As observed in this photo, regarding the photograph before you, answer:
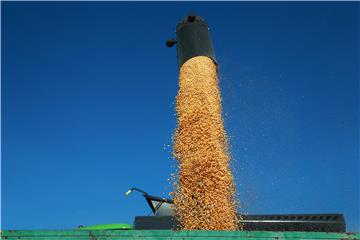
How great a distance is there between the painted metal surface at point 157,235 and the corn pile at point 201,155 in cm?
194

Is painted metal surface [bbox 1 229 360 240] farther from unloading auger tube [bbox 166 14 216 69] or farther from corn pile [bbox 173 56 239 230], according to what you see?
unloading auger tube [bbox 166 14 216 69]

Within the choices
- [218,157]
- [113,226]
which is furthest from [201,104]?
[113,226]

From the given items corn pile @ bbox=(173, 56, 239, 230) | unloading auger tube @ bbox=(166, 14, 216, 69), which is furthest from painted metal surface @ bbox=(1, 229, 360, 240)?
unloading auger tube @ bbox=(166, 14, 216, 69)

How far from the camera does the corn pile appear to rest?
4.62 metres

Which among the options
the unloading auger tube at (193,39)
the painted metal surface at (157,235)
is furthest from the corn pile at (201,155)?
the painted metal surface at (157,235)

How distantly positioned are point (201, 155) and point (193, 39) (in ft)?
6.54

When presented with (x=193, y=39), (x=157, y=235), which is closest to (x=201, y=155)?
(x=193, y=39)

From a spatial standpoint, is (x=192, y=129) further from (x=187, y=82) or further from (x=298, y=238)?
(x=298, y=238)

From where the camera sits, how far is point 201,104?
5.46 m

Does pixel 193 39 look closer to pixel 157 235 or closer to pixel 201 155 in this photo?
pixel 201 155

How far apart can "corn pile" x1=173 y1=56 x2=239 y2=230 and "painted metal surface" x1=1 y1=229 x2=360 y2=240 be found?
194 cm

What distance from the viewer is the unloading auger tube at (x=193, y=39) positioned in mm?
6031

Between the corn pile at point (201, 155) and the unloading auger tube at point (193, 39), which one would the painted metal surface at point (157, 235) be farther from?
the unloading auger tube at point (193, 39)

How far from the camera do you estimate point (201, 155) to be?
16.3 feet
